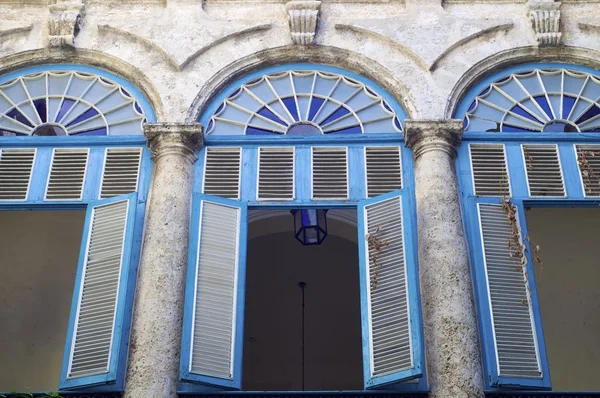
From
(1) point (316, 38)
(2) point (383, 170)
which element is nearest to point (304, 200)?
Answer: (2) point (383, 170)

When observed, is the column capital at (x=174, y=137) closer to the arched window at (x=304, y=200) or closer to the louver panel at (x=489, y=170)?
the arched window at (x=304, y=200)

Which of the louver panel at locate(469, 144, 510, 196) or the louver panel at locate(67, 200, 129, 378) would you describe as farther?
the louver panel at locate(469, 144, 510, 196)

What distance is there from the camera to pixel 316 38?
34.2ft

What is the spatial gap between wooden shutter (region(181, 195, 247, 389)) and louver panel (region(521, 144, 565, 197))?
110 inches

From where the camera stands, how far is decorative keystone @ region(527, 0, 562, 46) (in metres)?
10.4

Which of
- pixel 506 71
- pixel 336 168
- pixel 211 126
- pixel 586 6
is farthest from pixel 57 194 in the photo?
pixel 586 6

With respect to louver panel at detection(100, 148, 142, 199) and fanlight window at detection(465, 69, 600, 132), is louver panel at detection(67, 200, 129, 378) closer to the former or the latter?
louver panel at detection(100, 148, 142, 199)

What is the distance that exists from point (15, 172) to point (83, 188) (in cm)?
72

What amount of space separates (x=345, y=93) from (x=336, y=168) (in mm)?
1035

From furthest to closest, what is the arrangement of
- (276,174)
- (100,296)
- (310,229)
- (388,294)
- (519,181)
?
1. (310,229)
2. (276,174)
3. (519,181)
4. (100,296)
5. (388,294)

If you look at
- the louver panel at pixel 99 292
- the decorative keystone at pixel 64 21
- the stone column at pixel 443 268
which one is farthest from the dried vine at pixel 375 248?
the decorative keystone at pixel 64 21

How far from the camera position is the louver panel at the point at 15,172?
30.7 feet

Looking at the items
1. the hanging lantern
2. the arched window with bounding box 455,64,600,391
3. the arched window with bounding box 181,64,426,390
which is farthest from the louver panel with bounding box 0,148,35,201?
the arched window with bounding box 455,64,600,391

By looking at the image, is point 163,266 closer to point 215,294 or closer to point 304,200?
point 215,294
